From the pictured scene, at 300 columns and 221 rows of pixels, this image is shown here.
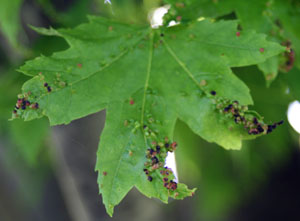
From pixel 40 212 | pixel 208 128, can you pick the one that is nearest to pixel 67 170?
pixel 208 128

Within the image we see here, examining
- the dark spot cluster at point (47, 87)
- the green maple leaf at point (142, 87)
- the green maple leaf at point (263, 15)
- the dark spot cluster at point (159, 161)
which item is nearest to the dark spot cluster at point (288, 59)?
the green maple leaf at point (263, 15)

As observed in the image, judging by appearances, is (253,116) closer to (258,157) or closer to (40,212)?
(258,157)

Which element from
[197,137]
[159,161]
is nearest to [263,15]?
[159,161]

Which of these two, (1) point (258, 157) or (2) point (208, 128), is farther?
(1) point (258, 157)

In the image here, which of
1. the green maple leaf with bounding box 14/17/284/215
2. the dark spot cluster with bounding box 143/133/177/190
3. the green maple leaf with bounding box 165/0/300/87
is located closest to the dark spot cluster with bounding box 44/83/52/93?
the green maple leaf with bounding box 14/17/284/215

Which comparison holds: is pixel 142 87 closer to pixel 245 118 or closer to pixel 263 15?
pixel 245 118

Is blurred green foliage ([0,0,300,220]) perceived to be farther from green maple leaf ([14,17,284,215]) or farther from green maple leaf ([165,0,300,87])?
green maple leaf ([14,17,284,215])

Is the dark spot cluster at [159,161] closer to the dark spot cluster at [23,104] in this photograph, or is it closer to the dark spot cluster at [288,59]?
the dark spot cluster at [23,104]

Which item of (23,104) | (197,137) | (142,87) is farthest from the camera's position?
(197,137)
